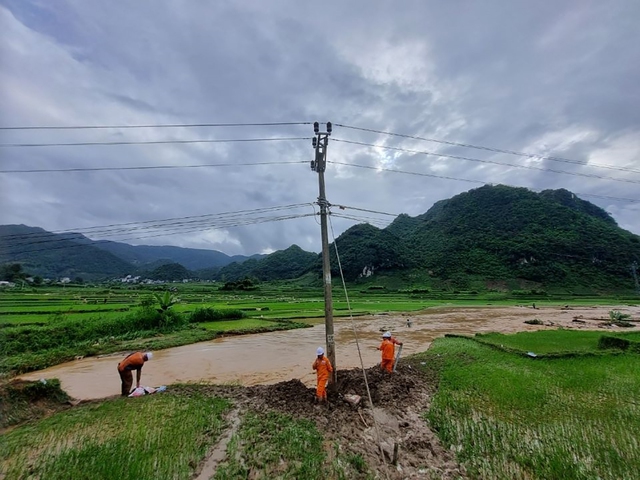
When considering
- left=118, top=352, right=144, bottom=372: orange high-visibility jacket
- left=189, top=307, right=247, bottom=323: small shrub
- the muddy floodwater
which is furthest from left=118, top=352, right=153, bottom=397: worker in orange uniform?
left=189, top=307, right=247, bottom=323: small shrub

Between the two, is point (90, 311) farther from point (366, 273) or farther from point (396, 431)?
point (366, 273)

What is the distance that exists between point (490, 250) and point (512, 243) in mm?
6234

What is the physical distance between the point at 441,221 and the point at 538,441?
421 ft

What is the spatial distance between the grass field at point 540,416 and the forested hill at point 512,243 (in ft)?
269

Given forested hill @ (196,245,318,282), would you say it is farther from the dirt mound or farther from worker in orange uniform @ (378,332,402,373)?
the dirt mound

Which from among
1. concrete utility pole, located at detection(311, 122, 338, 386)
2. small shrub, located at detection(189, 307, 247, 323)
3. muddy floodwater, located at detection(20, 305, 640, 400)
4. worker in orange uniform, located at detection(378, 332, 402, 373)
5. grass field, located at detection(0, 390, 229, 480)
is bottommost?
muddy floodwater, located at detection(20, 305, 640, 400)

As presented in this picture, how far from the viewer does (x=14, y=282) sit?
53.8m

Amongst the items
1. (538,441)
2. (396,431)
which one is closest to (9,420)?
(396,431)

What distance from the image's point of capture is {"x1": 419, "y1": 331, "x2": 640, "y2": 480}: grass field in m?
6.00

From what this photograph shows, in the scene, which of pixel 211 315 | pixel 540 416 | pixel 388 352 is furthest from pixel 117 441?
pixel 211 315

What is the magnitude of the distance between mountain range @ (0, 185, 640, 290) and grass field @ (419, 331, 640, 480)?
7465 cm

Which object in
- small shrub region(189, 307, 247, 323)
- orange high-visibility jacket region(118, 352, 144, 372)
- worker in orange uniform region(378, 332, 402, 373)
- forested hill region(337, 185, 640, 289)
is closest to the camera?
orange high-visibility jacket region(118, 352, 144, 372)

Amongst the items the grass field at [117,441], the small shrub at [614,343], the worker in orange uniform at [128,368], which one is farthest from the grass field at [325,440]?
the small shrub at [614,343]

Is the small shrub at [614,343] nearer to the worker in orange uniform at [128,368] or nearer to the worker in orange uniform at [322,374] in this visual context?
the worker in orange uniform at [322,374]
